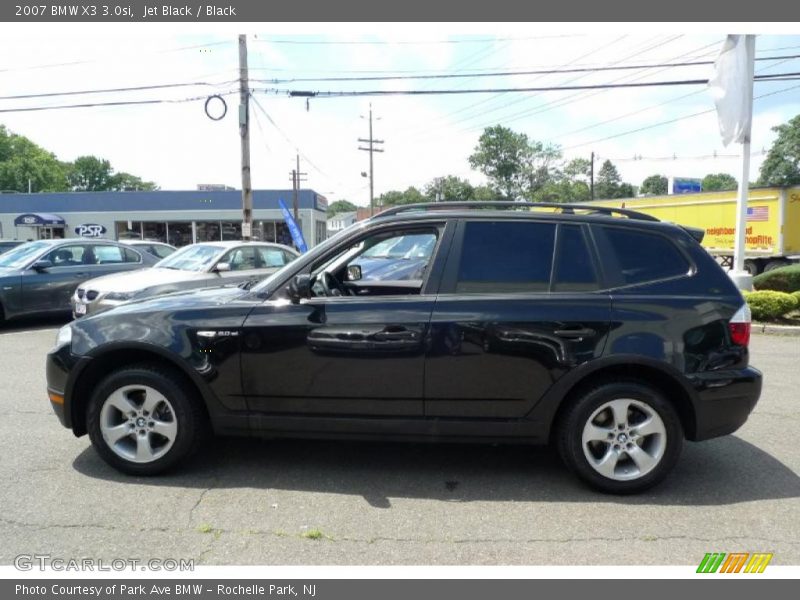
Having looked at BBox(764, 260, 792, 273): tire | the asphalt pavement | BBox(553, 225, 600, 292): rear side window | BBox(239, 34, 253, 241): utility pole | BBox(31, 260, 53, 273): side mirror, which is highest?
BBox(239, 34, 253, 241): utility pole

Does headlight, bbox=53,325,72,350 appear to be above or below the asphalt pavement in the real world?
above

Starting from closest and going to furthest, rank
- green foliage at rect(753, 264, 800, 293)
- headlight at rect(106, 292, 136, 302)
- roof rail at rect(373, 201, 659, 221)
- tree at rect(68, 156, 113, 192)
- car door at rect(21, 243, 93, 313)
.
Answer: roof rail at rect(373, 201, 659, 221)
headlight at rect(106, 292, 136, 302)
car door at rect(21, 243, 93, 313)
green foliage at rect(753, 264, 800, 293)
tree at rect(68, 156, 113, 192)

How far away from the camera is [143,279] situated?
795 cm

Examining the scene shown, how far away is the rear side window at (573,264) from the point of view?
347cm

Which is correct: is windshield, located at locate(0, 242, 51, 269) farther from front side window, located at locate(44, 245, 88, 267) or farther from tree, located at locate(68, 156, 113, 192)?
tree, located at locate(68, 156, 113, 192)

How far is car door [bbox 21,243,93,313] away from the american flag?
1898 centimetres

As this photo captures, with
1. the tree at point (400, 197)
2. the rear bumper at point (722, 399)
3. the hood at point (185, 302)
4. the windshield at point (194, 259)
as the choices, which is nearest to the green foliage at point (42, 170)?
the tree at point (400, 197)

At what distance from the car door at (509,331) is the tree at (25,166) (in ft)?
312

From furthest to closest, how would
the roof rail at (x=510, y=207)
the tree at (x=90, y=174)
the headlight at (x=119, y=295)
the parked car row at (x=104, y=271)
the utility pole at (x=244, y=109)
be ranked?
the tree at (x=90, y=174)
the utility pole at (x=244, y=109)
the parked car row at (x=104, y=271)
the headlight at (x=119, y=295)
the roof rail at (x=510, y=207)

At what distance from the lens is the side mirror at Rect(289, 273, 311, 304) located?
344 cm

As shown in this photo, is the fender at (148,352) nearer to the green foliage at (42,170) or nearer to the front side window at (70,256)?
the front side window at (70,256)

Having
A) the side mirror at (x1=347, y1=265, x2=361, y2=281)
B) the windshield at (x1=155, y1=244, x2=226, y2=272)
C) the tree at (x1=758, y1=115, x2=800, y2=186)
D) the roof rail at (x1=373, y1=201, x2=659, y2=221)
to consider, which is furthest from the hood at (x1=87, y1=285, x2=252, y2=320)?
the tree at (x1=758, y1=115, x2=800, y2=186)

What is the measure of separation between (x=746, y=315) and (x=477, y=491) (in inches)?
80.8

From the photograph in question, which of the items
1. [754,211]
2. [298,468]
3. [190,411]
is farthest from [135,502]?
[754,211]
